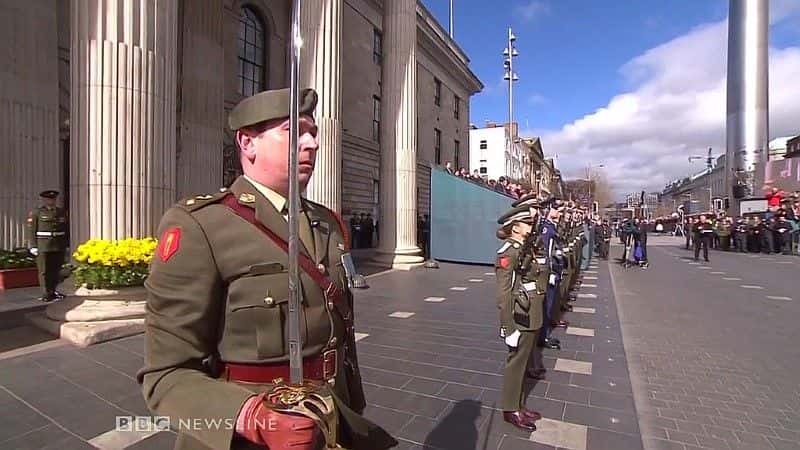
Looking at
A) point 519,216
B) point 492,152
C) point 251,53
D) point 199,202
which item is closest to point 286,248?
point 199,202

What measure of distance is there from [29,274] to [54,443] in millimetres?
6881

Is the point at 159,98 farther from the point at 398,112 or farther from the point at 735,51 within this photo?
the point at 735,51

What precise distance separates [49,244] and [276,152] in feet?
25.3

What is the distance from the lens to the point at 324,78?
9820mm

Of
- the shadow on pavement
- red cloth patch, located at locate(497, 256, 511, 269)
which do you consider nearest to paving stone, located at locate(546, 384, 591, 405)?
the shadow on pavement

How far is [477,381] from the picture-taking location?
14.2 ft

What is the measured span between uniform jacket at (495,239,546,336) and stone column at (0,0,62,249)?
9.47 m

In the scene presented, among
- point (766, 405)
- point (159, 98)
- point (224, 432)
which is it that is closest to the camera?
point (224, 432)

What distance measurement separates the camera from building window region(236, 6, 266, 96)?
1382 cm

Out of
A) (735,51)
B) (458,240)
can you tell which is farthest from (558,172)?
(458,240)

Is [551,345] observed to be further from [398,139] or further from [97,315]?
[398,139]

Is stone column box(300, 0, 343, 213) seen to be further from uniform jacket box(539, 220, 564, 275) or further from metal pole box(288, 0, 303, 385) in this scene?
metal pole box(288, 0, 303, 385)

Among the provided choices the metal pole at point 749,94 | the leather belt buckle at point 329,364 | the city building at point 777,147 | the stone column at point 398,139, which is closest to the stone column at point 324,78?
the stone column at point 398,139

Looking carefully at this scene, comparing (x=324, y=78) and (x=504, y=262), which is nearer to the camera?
(x=504, y=262)
